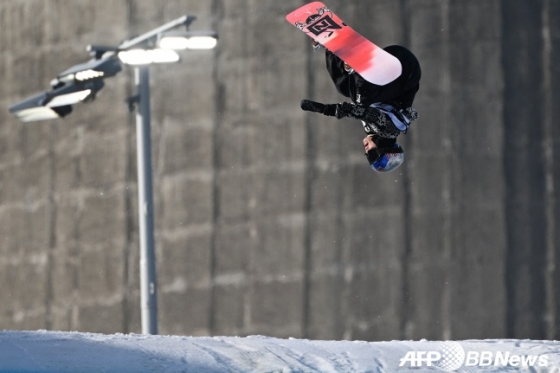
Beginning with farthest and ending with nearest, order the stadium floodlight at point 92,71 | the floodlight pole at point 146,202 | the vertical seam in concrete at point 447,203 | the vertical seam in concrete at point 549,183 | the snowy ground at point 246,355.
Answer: the vertical seam in concrete at point 447,203 < the vertical seam in concrete at point 549,183 < the floodlight pole at point 146,202 < the stadium floodlight at point 92,71 < the snowy ground at point 246,355

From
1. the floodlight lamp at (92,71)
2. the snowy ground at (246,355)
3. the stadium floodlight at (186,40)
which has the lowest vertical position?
the snowy ground at (246,355)

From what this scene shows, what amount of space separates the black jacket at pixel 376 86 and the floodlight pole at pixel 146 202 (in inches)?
286

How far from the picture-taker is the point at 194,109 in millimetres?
24750

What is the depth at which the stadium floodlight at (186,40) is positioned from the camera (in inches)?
632

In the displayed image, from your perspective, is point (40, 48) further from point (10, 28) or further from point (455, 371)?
point (455, 371)

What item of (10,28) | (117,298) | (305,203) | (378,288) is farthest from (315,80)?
(10,28)

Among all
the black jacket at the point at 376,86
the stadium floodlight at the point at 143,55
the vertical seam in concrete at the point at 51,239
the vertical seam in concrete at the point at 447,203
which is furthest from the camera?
the vertical seam in concrete at the point at 51,239

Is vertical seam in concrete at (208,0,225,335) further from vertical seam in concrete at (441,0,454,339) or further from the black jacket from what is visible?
the black jacket

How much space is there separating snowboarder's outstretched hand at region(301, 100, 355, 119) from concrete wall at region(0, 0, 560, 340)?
13.3m

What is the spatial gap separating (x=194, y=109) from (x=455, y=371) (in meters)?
13.4

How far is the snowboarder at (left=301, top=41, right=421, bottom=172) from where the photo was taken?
10031mm

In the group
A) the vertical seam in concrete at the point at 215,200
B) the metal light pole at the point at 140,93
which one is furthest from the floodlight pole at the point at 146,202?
the vertical seam in concrete at the point at 215,200

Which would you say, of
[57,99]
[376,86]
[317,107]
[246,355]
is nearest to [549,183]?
[57,99]

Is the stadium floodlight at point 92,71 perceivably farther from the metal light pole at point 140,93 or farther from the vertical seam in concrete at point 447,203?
the vertical seam in concrete at point 447,203
